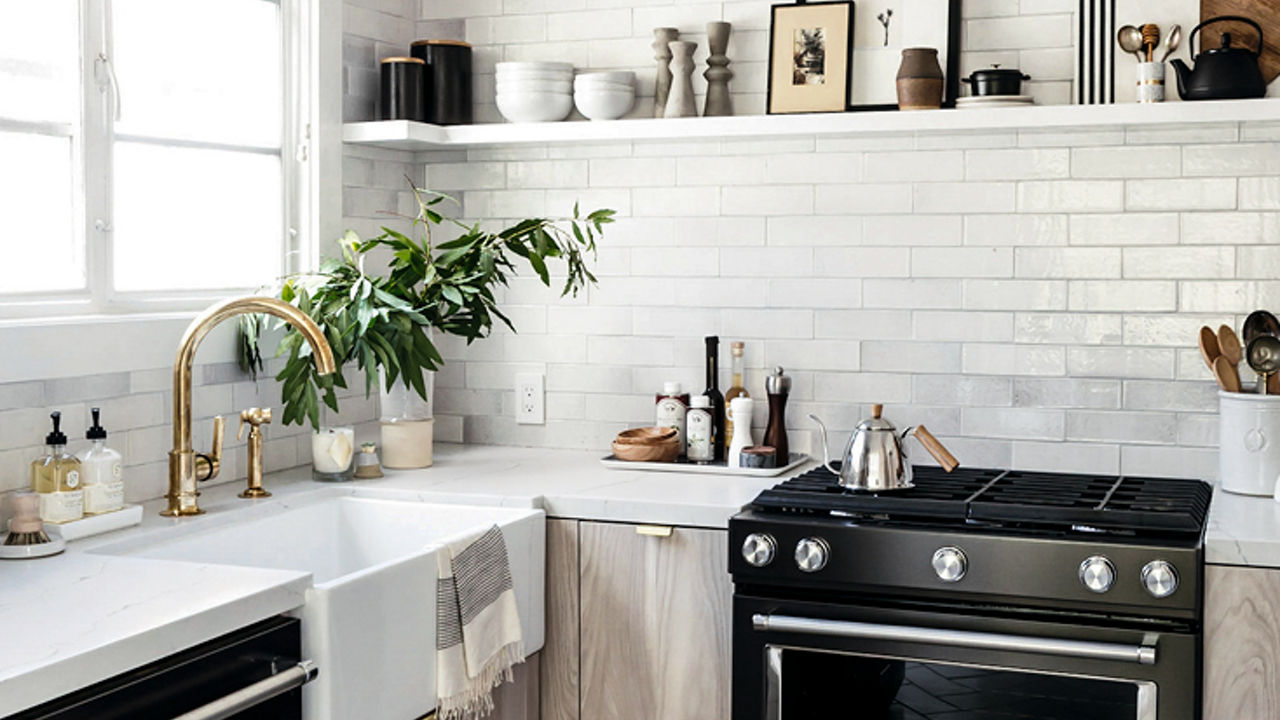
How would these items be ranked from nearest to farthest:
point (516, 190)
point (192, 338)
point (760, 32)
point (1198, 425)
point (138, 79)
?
point (192, 338), point (138, 79), point (1198, 425), point (760, 32), point (516, 190)

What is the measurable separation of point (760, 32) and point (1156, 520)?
5.50 feet

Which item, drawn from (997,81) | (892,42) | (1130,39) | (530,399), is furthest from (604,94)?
(1130,39)

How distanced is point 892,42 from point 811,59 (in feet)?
0.68

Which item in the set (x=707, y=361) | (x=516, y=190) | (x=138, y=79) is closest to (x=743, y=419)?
(x=707, y=361)

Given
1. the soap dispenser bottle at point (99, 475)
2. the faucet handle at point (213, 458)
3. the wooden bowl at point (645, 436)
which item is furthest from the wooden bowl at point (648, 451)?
the soap dispenser bottle at point (99, 475)

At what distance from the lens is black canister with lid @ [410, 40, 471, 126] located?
3773 mm

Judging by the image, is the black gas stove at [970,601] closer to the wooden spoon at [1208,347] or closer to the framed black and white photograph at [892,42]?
the wooden spoon at [1208,347]

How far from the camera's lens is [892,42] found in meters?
3.48

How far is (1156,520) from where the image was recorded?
2684mm

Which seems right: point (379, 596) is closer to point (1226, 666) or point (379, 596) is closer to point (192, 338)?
point (192, 338)

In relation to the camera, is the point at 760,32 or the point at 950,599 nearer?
the point at 950,599

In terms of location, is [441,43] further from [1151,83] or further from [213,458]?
[1151,83]

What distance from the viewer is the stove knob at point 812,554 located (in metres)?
2.82

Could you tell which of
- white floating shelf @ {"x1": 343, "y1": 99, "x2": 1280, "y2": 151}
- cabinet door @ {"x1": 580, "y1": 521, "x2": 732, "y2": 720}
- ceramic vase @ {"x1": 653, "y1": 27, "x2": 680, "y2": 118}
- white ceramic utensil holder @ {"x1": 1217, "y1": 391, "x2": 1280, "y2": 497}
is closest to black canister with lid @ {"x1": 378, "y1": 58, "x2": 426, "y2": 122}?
white floating shelf @ {"x1": 343, "y1": 99, "x2": 1280, "y2": 151}
